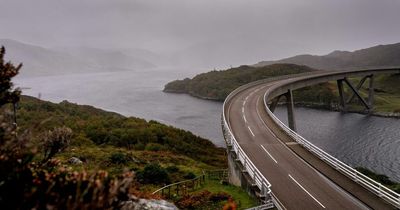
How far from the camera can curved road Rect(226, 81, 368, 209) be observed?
69.9ft

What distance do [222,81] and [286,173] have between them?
14381cm

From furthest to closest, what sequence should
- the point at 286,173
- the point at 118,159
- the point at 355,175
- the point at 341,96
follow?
the point at 341,96 → the point at 118,159 → the point at 286,173 → the point at 355,175

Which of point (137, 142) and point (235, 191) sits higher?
point (137, 142)

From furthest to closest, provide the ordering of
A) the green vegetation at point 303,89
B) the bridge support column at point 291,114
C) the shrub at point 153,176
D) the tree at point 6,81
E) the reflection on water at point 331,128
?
the green vegetation at point 303,89 < the bridge support column at point 291,114 < the reflection on water at point 331,128 < the shrub at point 153,176 < the tree at point 6,81

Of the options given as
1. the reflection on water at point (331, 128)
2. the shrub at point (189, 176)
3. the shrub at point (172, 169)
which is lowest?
the reflection on water at point (331, 128)

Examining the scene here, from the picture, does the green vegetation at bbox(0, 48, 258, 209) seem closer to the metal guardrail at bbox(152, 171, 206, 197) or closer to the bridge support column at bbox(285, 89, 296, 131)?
the metal guardrail at bbox(152, 171, 206, 197)

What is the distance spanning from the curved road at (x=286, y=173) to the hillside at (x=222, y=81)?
104 m

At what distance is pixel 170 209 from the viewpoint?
15758 millimetres

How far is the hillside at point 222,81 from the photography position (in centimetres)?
15562

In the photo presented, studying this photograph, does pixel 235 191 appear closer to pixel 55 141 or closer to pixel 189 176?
pixel 189 176

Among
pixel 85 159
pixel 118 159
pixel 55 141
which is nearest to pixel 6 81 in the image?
pixel 55 141

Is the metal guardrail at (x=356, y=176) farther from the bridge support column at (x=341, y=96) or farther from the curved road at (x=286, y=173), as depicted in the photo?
the bridge support column at (x=341, y=96)

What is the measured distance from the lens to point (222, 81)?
16888 cm

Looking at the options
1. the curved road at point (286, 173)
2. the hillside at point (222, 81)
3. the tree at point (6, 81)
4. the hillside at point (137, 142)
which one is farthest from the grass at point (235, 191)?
the hillside at point (222, 81)
